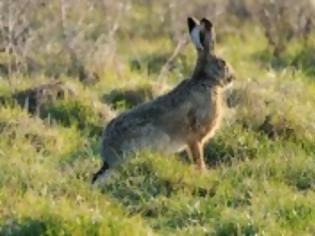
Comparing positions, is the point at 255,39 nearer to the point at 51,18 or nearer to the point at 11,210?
the point at 51,18

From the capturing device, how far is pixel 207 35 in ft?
26.5

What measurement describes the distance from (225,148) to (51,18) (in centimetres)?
391

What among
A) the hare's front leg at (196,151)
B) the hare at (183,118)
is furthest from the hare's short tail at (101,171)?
the hare's front leg at (196,151)

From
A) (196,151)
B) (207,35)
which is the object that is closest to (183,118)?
(196,151)

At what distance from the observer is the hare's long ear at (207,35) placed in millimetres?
8062

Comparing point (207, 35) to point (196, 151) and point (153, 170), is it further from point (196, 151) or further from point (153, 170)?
point (153, 170)

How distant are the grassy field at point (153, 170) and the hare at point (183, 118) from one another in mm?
166

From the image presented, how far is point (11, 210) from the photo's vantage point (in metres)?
6.43

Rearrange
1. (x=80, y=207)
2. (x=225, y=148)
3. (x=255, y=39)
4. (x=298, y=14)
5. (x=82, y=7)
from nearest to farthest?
(x=80, y=207), (x=225, y=148), (x=82, y=7), (x=298, y=14), (x=255, y=39)

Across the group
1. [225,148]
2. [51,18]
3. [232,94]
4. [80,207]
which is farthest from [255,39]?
[80,207]

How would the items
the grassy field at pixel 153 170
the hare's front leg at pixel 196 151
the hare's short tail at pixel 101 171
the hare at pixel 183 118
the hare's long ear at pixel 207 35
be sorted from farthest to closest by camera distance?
the hare's long ear at pixel 207 35, the hare's front leg at pixel 196 151, the hare at pixel 183 118, the hare's short tail at pixel 101 171, the grassy field at pixel 153 170

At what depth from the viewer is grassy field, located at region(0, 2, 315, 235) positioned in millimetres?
6379

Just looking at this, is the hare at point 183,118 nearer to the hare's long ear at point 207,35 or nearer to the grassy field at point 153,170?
the hare's long ear at point 207,35

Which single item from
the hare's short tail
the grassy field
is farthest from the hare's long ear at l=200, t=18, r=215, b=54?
the hare's short tail
